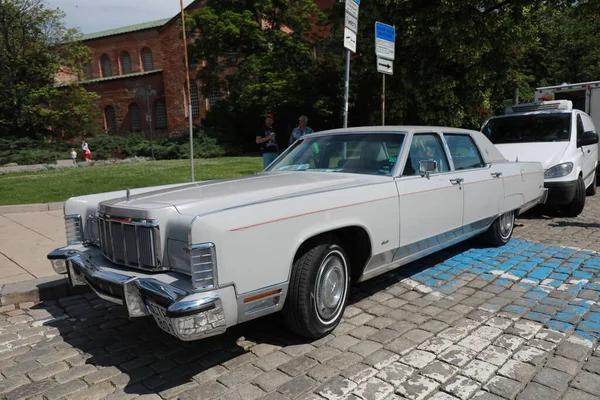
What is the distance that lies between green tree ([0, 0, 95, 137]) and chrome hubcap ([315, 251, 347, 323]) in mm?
35884

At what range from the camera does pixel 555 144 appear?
800 cm

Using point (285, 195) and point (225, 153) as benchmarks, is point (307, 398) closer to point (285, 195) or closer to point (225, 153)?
point (285, 195)

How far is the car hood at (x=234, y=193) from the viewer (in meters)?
2.99

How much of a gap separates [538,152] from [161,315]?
7.35 meters

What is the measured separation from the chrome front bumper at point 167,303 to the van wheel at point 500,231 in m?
4.26

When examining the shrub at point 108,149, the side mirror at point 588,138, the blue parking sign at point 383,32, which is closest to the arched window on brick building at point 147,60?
the shrub at point 108,149

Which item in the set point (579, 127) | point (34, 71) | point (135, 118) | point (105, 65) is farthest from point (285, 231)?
point (105, 65)

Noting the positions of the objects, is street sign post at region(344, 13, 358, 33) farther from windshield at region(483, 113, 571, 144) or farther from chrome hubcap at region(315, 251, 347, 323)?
chrome hubcap at region(315, 251, 347, 323)

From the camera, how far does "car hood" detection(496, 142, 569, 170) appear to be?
765 cm

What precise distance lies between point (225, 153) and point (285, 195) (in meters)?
26.7

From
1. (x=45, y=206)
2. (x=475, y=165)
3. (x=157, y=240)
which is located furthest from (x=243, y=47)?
(x=157, y=240)

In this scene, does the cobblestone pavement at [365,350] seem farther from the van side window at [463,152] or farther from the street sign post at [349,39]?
the street sign post at [349,39]

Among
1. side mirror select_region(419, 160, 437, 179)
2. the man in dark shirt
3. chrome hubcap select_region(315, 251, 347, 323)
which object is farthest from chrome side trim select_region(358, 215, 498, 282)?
the man in dark shirt

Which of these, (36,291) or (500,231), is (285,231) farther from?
(500,231)
